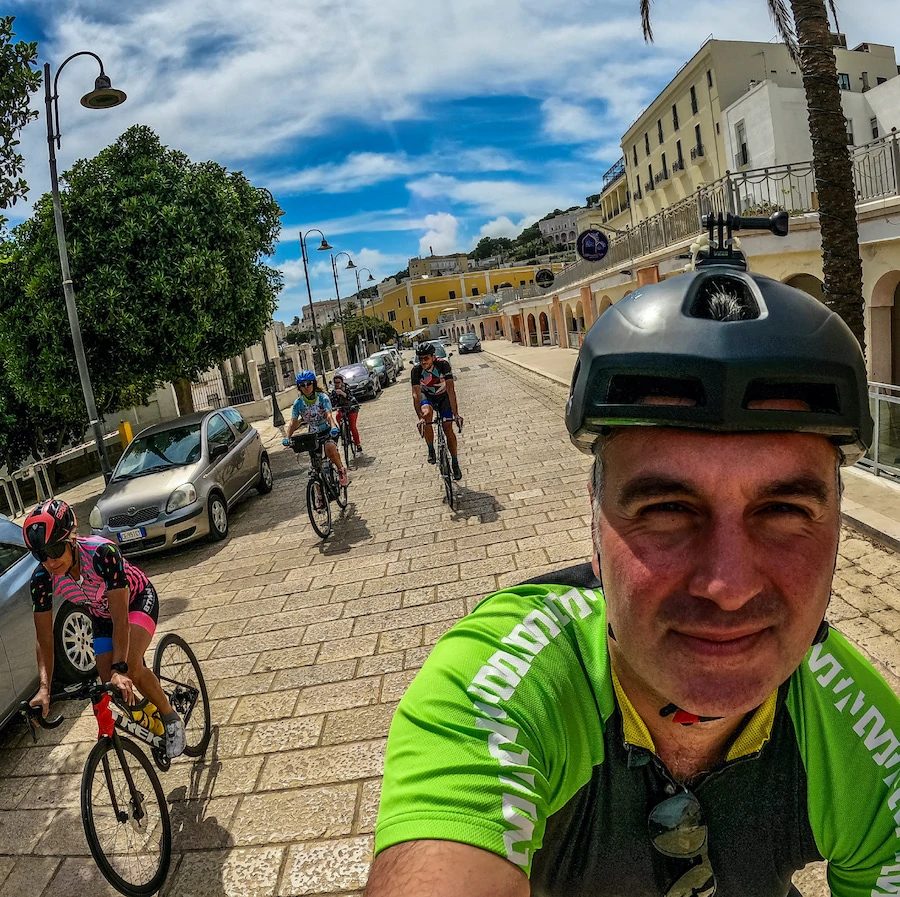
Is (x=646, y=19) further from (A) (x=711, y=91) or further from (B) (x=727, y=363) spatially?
(A) (x=711, y=91)

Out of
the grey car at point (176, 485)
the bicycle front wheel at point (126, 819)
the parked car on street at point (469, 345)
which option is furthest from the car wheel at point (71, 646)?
the parked car on street at point (469, 345)

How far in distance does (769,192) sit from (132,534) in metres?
12.2

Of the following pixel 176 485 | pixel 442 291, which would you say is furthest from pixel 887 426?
pixel 442 291

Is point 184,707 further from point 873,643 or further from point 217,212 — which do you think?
point 217,212

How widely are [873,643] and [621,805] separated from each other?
379 cm

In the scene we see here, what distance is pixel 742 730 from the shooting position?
1.38 m

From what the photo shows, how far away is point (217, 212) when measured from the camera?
13.8 m

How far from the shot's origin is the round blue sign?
22.6m

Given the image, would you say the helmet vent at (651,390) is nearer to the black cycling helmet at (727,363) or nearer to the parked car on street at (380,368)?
the black cycling helmet at (727,363)

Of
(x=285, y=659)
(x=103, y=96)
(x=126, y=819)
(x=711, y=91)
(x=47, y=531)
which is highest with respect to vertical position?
(x=711, y=91)

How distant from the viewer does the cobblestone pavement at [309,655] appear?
340 cm

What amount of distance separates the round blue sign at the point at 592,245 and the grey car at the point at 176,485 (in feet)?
49.0

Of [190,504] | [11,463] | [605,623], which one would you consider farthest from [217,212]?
[605,623]

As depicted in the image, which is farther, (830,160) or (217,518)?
(217,518)
